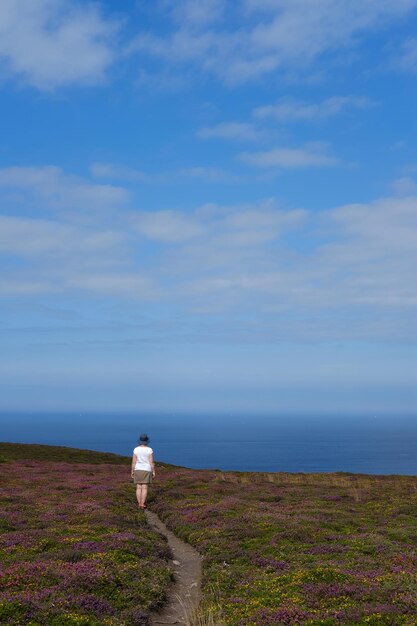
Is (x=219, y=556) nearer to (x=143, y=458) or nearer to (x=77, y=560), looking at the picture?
(x=77, y=560)

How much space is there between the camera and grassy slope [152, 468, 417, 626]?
41.9 ft

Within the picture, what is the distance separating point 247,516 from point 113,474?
84.2 ft

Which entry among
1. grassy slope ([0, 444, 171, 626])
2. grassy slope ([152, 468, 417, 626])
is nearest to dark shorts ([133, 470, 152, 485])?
grassy slope ([0, 444, 171, 626])

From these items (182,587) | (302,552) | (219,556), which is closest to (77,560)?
(182,587)

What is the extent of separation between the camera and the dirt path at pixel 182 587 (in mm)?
14250

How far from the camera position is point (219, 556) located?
1956 centimetres

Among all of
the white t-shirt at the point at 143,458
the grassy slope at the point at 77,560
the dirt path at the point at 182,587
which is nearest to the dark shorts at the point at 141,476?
the white t-shirt at the point at 143,458

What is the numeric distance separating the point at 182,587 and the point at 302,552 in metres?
4.87

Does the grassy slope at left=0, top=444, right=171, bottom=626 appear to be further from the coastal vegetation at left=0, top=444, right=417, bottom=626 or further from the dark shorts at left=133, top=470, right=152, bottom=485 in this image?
the dark shorts at left=133, top=470, right=152, bottom=485

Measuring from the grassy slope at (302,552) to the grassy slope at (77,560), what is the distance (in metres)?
2.07

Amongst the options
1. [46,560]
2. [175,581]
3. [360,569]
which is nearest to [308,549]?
[360,569]

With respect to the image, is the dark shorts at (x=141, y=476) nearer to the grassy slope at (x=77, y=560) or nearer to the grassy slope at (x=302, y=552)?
the grassy slope at (x=77, y=560)

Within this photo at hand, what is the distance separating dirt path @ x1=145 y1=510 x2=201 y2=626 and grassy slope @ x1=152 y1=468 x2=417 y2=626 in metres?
0.47

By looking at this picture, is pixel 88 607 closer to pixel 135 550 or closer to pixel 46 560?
pixel 46 560
